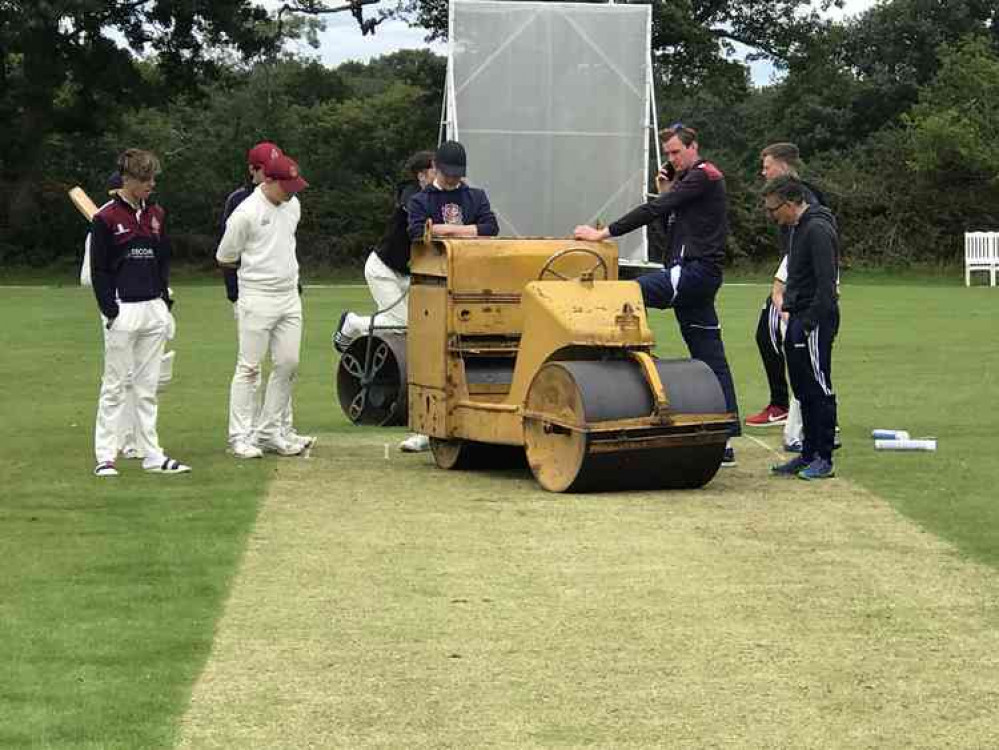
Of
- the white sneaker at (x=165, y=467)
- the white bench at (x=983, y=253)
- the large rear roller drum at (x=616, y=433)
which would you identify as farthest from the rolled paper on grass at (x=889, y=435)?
the white bench at (x=983, y=253)

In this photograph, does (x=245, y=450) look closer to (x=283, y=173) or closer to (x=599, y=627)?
(x=283, y=173)

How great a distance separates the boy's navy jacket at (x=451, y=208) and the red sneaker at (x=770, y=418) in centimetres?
296

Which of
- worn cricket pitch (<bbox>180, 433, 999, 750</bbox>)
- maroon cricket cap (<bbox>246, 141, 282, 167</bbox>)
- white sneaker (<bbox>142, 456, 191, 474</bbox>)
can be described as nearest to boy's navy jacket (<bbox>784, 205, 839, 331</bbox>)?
worn cricket pitch (<bbox>180, 433, 999, 750</bbox>)

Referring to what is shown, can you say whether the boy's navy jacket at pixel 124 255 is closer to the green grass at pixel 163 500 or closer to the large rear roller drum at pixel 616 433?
the green grass at pixel 163 500

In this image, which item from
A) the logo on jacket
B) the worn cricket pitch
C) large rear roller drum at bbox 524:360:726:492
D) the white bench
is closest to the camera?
the worn cricket pitch

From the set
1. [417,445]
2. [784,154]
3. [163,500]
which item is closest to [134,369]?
[163,500]

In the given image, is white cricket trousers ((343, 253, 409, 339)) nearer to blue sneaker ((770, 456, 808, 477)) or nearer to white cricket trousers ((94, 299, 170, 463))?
white cricket trousers ((94, 299, 170, 463))

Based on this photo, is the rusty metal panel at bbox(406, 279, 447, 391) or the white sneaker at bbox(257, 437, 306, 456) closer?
the rusty metal panel at bbox(406, 279, 447, 391)

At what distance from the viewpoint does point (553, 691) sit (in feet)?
21.1

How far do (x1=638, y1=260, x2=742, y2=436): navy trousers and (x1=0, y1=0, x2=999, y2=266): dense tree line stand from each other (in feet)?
105

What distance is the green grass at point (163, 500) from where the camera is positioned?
256 inches

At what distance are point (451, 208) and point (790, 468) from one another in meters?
2.76

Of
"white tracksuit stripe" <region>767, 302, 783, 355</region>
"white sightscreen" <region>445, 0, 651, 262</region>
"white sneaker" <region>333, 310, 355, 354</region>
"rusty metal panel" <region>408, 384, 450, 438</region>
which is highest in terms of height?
"white sightscreen" <region>445, 0, 651, 262</region>

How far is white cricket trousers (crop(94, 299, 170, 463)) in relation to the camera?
11695 millimetres
